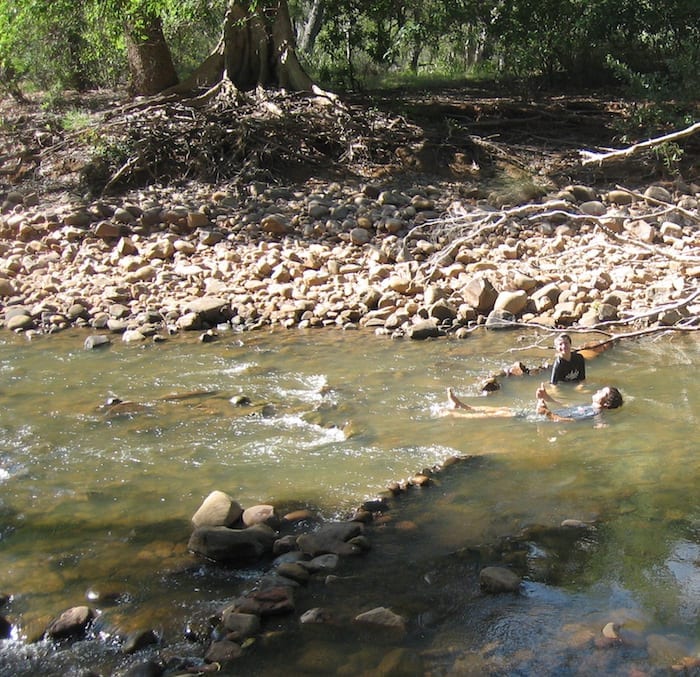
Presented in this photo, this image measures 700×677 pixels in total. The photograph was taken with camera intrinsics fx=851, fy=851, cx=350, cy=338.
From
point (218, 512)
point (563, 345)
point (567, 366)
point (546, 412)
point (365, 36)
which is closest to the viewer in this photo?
point (218, 512)

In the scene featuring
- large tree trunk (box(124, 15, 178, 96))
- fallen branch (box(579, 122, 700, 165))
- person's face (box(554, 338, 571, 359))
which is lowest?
person's face (box(554, 338, 571, 359))

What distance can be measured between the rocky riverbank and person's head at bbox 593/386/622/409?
5.68 ft

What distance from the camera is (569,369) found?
748 centimetres

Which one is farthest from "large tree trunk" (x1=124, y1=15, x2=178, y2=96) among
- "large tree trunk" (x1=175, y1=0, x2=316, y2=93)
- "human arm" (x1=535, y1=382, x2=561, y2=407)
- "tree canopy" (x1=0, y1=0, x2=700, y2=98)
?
"human arm" (x1=535, y1=382, x2=561, y2=407)

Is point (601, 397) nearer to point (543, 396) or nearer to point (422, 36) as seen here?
point (543, 396)

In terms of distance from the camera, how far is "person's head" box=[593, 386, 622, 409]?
6.85 m

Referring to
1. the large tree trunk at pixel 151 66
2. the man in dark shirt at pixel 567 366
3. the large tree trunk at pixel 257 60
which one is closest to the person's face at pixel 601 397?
the man in dark shirt at pixel 567 366

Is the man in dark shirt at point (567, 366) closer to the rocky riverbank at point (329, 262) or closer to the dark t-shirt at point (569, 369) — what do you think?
the dark t-shirt at point (569, 369)

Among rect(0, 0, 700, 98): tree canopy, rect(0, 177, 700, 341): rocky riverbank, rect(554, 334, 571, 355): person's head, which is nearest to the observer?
rect(554, 334, 571, 355): person's head

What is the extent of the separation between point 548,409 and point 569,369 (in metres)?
0.74

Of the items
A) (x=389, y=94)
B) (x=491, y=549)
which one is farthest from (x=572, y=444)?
(x=389, y=94)

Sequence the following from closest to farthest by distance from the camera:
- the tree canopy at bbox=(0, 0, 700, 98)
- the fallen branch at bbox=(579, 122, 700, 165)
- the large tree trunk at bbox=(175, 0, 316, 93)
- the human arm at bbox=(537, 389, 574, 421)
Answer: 1. the fallen branch at bbox=(579, 122, 700, 165)
2. the human arm at bbox=(537, 389, 574, 421)
3. the tree canopy at bbox=(0, 0, 700, 98)
4. the large tree trunk at bbox=(175, 0, 316, 93)

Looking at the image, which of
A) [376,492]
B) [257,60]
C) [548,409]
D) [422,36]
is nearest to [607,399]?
[548,409]

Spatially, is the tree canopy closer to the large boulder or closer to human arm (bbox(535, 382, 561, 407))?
human arm (bbox(535, 382, 561, 407))
